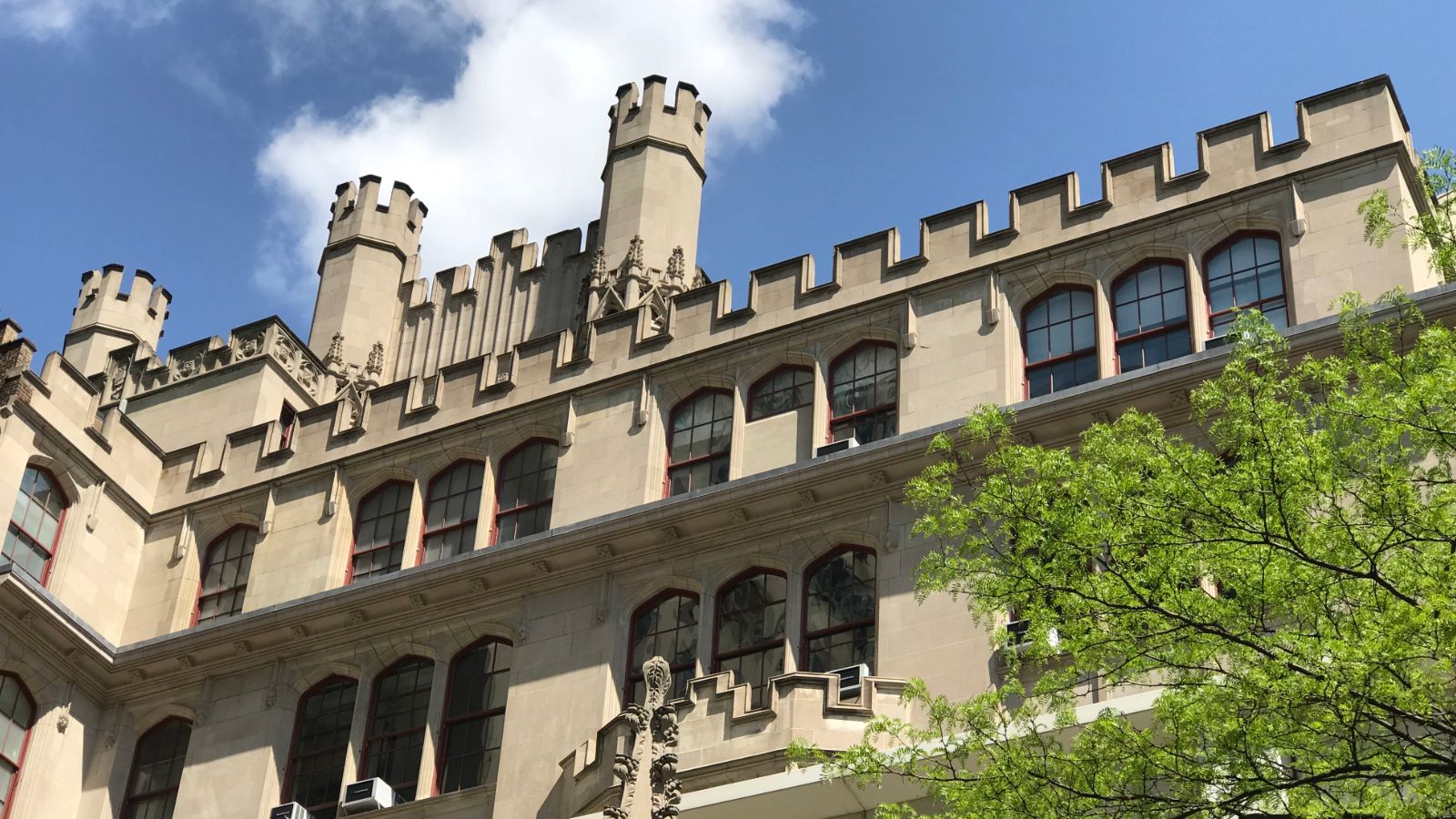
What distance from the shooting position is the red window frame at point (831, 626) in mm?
28641

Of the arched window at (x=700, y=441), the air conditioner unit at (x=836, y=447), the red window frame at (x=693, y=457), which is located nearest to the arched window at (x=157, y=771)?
the red window frame at (x=693, y=457)

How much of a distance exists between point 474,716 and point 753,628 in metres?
4.75

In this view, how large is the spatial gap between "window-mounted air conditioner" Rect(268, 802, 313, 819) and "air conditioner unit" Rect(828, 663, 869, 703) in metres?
9.10

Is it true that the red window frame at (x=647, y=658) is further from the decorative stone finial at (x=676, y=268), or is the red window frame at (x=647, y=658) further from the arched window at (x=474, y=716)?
the decorative stone finial at (x=676, y=268)

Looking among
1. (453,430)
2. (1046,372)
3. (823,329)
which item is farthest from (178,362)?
(1046,372)

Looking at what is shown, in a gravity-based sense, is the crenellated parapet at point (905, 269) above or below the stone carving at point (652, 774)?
above

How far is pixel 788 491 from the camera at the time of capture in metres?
30.0

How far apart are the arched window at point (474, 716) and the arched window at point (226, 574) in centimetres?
528

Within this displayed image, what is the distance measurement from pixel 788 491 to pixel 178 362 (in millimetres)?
15766

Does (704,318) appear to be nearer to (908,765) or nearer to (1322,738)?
(908,765)

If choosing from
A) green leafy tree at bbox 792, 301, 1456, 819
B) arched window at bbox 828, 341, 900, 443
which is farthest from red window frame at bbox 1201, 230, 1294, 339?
green leafy tree at bbox 792, 301, 1456, 819

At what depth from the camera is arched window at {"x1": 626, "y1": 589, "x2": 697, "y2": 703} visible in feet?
97.9

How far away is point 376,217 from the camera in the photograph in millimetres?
42062

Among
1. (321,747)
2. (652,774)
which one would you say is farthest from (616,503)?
(652,774)
